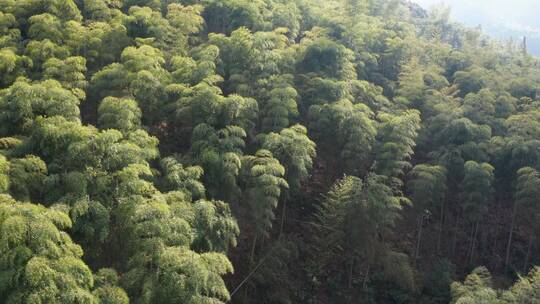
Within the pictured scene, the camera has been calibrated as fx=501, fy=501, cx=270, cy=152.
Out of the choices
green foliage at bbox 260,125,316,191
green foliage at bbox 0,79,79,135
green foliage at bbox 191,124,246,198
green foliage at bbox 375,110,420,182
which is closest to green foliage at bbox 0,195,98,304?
green foliage at bbox 0,79,79,135

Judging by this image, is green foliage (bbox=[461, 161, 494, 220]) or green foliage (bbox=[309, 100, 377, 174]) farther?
green foliage (bbox=[461, 161, 494, 220])

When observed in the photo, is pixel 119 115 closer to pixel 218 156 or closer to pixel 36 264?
pixel 218 156

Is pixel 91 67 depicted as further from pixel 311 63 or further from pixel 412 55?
pixel 412 55

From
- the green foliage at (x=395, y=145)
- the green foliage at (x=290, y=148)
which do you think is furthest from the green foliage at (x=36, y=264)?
the green foliage at (x=395, y=145)

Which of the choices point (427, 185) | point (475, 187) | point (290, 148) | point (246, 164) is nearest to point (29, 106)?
point (246, 164)

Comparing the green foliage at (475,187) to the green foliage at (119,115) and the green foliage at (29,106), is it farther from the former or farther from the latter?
the green foliage at (29,106)

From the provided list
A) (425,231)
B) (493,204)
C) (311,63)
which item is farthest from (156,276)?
(493,204)

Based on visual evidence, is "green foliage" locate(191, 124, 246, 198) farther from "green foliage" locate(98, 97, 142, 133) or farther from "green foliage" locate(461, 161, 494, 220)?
"green foliage" locate(461, 161, 494, 220)

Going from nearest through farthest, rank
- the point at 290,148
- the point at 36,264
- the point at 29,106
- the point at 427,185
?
the point at 36,264 → the point at 29,106 → the point at 290,148 → the point at 427,185
